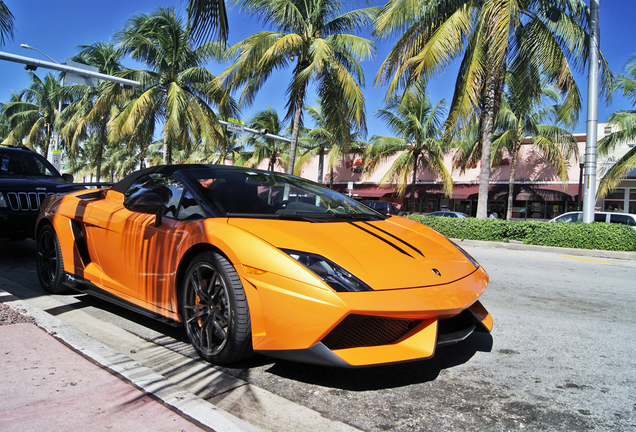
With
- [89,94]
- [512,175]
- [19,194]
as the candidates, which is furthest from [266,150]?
[19,194]

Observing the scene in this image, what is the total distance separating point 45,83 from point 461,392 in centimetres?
4198

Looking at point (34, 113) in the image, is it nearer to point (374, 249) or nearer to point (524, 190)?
point (524, 190)

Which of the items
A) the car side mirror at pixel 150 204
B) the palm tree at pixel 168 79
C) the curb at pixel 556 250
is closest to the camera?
the car side mirror at pixel 150 204

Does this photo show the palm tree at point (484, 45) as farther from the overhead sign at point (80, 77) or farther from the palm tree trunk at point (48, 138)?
the palm tree trunk at point (48, 138)

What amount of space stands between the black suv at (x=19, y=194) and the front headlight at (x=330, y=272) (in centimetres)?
Result: 499

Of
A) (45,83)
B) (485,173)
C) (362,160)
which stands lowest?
(485,173)

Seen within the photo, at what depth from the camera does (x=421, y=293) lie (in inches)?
96.6

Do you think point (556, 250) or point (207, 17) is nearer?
point (207, 17)

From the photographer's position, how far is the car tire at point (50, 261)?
422 centimetres

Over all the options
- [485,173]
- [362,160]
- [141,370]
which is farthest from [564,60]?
[362,160]

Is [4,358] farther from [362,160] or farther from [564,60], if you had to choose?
[362,160]

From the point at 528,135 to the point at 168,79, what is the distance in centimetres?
1979

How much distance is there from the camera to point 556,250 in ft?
36.8

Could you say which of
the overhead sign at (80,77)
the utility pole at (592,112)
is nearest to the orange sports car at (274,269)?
the utility pole at (592,112)
